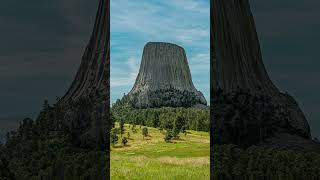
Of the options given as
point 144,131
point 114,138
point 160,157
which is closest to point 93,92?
point 160,157

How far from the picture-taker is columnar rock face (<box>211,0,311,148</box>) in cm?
584

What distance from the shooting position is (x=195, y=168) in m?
7.63

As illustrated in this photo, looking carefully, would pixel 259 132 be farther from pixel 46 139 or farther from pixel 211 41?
pixel 46 139

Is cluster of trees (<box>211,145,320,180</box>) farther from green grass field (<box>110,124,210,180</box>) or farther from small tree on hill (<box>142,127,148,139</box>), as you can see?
small tree on hill (<box>142,127,148,139</box>)

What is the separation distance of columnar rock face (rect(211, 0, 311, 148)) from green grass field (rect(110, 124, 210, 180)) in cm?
153

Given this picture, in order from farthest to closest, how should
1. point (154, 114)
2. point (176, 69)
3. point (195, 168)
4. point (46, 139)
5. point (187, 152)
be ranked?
point (176, 69) → point (154, 114) → point (187, 152) → point (195, 168) → point (46, 139)

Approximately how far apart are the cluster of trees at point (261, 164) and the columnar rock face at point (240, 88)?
18cm

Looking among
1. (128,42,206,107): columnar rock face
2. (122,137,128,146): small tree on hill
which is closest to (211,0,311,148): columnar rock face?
(122,137,128,146): small tree on hill

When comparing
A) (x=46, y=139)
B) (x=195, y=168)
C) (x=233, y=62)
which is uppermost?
(x=233, y=62)

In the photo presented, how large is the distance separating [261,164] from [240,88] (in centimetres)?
98

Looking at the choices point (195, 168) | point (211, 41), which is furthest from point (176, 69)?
point (211, 41)

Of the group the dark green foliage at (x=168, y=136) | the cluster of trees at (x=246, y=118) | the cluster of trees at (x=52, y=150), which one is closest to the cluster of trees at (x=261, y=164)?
the cluster of trees at (x=246, y=118)

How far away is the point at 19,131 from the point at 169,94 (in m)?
4.70

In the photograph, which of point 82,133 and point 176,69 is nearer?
Result: point 82,133
